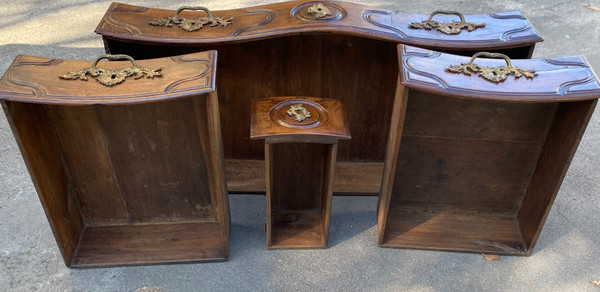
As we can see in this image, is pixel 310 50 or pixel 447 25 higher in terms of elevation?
pixel 447 25

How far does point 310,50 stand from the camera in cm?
222

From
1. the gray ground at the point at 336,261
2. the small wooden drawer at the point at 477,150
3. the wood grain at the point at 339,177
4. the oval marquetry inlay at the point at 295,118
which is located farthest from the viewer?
the wood grain at the point at 339,177

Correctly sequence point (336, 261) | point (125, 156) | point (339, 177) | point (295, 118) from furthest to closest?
point (339, 177)
point (336, 261)
point (125, 156)
point (295, 118)

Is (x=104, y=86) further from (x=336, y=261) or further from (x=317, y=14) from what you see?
(x=336, y=261)

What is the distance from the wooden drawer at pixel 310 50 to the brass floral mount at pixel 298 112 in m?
0.34

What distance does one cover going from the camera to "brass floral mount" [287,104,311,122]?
6.13 ft

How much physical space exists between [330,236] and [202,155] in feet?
2.28

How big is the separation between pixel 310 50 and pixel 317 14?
0.17m

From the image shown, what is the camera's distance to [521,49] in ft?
7.02

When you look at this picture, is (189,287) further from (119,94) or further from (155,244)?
(119,94)

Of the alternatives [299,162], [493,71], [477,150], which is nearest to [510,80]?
[493,71]

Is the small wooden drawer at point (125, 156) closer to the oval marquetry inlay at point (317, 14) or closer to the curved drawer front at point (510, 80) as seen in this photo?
the oval marquetry inlay at point (317, 14)

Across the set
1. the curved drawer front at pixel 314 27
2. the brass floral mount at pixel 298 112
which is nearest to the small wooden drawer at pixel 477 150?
the curved drawer front at pixel 314 27

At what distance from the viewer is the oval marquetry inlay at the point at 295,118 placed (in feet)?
6.07
